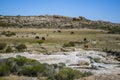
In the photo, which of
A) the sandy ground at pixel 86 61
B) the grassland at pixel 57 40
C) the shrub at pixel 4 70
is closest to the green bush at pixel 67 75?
the shrub at pixel 4 70

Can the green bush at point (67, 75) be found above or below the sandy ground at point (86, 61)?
above

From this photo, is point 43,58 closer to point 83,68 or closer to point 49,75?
point 83,68

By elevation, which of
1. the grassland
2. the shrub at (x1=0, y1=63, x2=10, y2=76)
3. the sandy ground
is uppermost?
the shrub at (x1=0, y1=63, x2=10, y2=76)

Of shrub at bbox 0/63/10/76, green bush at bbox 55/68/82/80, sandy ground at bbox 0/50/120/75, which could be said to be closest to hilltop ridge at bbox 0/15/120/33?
sandy ground at bbox 0/50/120/75

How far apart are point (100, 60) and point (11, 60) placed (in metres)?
11.6

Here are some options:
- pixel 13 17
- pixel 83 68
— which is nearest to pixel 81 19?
pixel 13 17

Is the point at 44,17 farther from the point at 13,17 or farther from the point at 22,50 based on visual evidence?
the point at 22,50

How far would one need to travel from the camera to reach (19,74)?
21516mm

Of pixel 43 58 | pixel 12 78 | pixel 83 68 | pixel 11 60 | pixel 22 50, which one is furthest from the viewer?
pixel 22 50

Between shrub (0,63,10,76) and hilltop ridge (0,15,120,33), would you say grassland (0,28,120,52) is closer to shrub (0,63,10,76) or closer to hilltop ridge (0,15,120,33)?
shrub (0,63,10,76)

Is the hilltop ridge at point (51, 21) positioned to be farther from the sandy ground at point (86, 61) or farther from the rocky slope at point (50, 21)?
the sandy ground at point (86, 61)

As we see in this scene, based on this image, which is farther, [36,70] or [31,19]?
[31,19]

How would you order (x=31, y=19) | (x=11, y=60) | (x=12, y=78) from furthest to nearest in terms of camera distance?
(x=31, y=19) → (x=11, y=60) → (x=12, y=78)

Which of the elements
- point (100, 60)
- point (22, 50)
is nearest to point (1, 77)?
point (100, 60)
